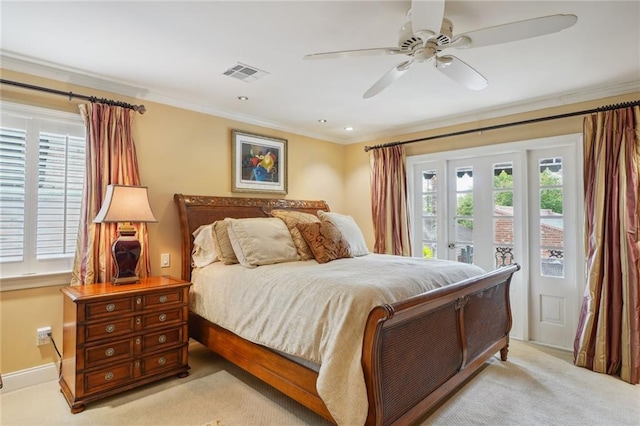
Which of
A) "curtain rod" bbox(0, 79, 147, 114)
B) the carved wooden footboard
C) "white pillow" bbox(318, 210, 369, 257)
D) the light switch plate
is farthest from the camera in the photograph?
"white pillow" bbox(318, 210, 369, 257)

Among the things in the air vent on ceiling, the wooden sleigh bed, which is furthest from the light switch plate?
the air vent on ceiling

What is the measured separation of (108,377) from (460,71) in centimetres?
314

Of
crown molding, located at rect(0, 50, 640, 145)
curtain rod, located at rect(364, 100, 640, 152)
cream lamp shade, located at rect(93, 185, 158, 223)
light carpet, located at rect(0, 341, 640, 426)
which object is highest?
crown molding, located at rect(0, 50, 640, 145)

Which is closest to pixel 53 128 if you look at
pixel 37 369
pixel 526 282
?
pixel 37 369

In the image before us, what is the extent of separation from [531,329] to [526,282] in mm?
499

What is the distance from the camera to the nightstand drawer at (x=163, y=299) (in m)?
2.62

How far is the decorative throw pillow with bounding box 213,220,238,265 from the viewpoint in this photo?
10.0ft

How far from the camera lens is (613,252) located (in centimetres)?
293

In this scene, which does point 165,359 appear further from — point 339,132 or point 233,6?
point 339,132

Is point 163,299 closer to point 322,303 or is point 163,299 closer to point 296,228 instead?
point 296,228

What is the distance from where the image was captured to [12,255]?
2.58 meters

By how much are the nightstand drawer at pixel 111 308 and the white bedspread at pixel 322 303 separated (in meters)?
0.61

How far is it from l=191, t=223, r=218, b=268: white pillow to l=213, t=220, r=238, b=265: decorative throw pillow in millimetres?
50

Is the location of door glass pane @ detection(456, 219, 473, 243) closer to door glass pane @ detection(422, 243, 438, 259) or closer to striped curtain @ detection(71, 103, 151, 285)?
door glass pane @ detection(422, 243, 438, 259)
